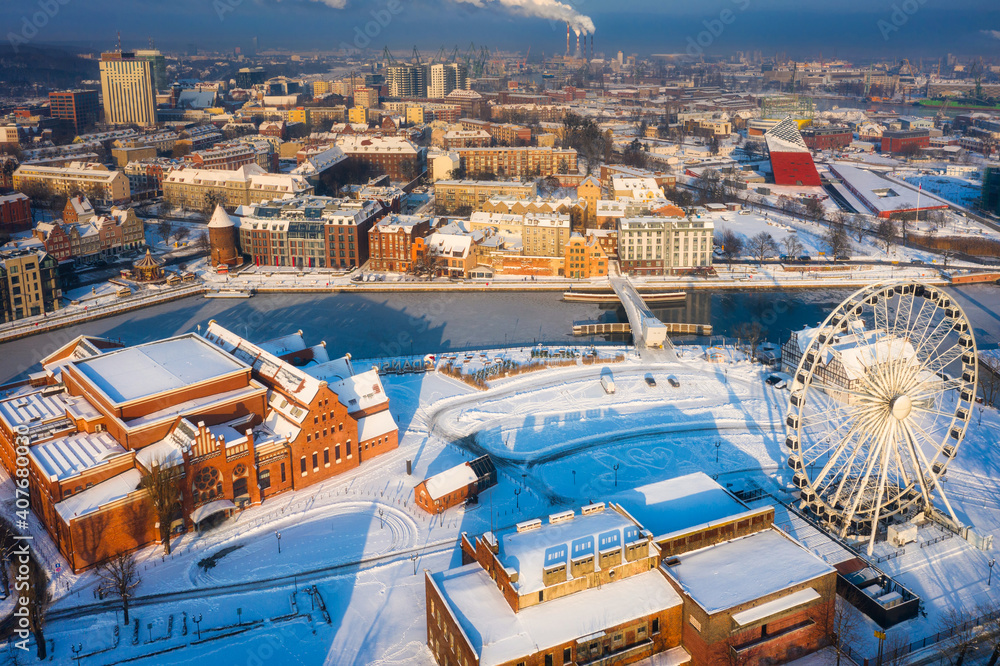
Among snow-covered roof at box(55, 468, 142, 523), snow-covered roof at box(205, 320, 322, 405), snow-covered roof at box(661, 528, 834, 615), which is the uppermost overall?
snow-covered roof at box(205, 320, 322, 405)

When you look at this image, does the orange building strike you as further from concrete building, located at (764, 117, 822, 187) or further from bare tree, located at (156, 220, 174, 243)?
concrete building, located at (764, 117, 822, 187)

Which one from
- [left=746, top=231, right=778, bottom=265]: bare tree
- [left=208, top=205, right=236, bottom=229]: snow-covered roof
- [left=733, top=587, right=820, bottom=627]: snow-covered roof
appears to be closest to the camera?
[left=733, top=587, right=820, bottom=627]: snow-covered roof

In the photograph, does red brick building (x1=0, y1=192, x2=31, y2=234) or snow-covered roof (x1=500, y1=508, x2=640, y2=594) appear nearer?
snow-covered roof (x1=500, y1=508, x2=640, y2=594)

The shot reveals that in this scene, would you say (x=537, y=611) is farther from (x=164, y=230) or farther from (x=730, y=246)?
(x=164, y=230)

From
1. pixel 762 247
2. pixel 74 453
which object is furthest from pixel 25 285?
pixel 762 247

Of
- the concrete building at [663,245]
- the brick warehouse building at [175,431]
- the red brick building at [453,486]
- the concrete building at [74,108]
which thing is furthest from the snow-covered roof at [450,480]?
the concrete building at [74,108]

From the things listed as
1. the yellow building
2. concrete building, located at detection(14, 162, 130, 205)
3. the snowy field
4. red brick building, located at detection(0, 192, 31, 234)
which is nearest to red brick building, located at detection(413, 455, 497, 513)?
the snowy field

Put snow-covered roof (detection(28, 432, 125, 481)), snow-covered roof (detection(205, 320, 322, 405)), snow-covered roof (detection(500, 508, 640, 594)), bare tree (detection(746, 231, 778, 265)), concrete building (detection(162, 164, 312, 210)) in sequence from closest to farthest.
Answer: snow-covered roof (detection(500, 508, 640, 594)) < snow-covered roof (detection(28, 432, 125, 481)) < snow-covered roof (detection(205, 320, 322, 405)) < bare tree (detection(746, 231, 778, 265)) < concrete building (detection(162, 164, 312, 210))
